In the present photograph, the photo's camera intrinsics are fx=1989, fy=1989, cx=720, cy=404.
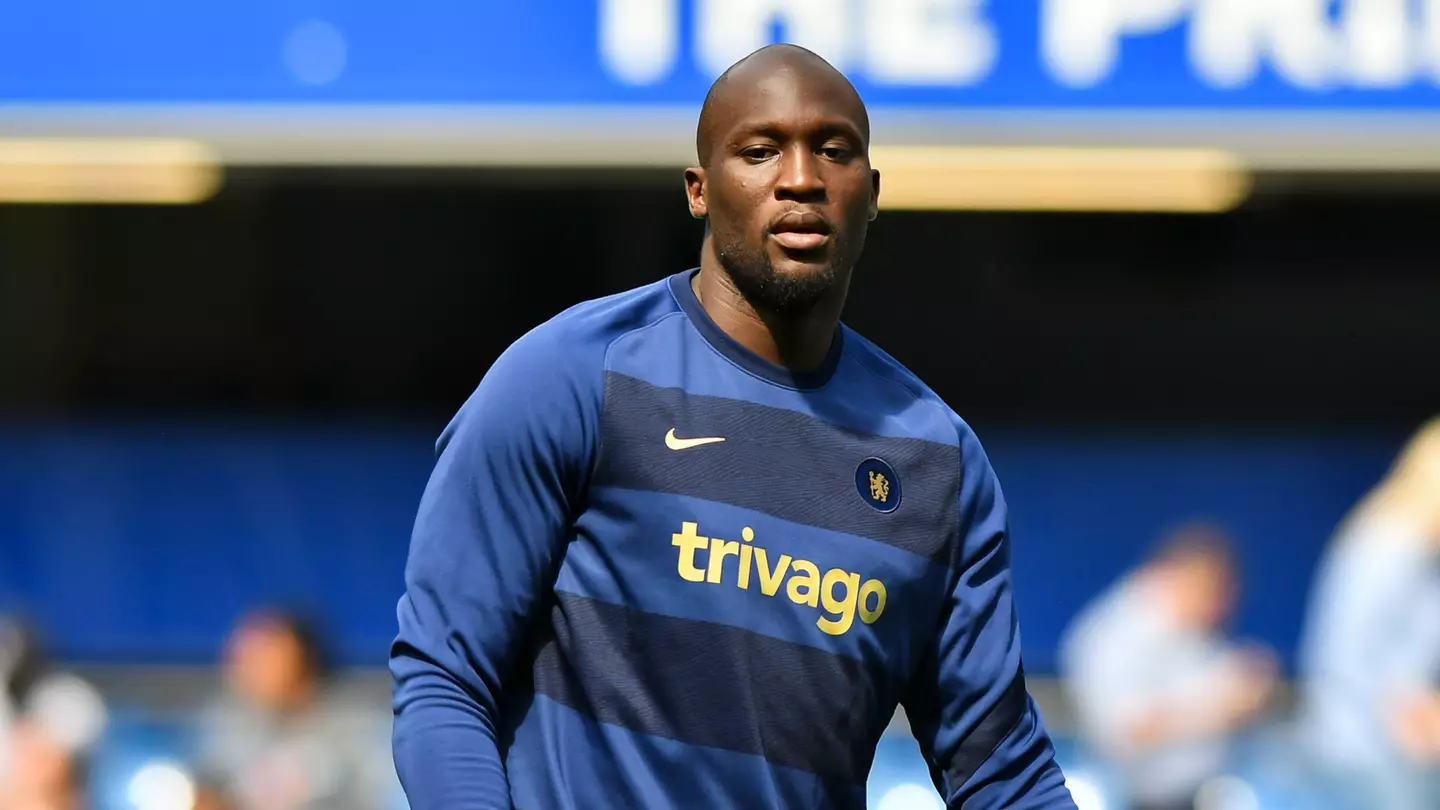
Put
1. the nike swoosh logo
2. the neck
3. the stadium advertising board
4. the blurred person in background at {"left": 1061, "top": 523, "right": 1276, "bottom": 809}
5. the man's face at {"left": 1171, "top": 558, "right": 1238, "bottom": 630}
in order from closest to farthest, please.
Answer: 1. the nike swoosh logo
2. the neck
3. the stadium advertising board
4. the blurred person in background at {"left": 1061, "top": 523, "right": 1276, "bottom": 809}
5. the man's face at {"left": 1171, "top": 558, "right": 1238, "bottom": 630}

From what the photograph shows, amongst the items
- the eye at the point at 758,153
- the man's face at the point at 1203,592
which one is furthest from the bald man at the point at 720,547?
the man's face at the point at 1203,592

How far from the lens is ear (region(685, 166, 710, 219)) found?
2.18 m

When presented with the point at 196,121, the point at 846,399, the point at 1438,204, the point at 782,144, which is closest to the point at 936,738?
the point at 846,399

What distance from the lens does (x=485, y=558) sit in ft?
6.36

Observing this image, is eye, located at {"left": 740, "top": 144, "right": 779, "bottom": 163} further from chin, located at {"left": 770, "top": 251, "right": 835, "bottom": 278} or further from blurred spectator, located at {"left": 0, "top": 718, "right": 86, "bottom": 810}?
blurred spectator, located at {"left": 0, "top": 718, "right": 86, "bottom": 810}

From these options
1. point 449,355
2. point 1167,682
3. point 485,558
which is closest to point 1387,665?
point 1167,682

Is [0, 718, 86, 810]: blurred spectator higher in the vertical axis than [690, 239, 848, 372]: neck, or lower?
lower

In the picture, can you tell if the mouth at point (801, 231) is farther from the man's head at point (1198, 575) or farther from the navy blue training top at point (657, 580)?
the man's head at point (1198, 575)

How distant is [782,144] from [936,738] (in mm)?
693

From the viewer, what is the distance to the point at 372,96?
602cm

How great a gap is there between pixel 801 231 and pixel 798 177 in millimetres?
60

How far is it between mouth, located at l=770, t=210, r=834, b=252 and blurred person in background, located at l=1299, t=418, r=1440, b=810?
13.2ft

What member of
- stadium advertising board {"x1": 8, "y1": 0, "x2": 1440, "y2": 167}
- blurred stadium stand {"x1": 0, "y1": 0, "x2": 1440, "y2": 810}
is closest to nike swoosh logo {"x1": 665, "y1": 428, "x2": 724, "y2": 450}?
stadium advertising board {"x1": 8, "y1": 0, "x2": 1440, "y2": 167}

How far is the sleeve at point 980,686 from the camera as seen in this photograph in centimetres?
220
